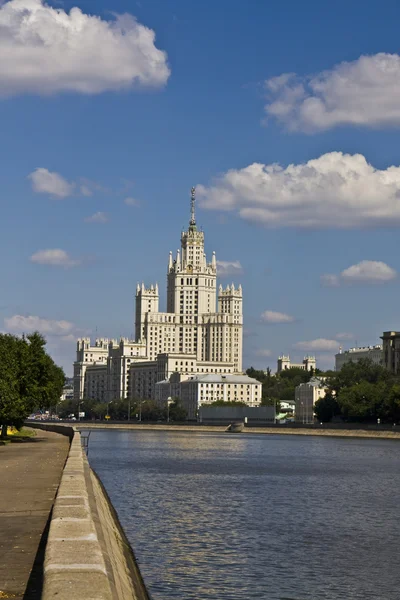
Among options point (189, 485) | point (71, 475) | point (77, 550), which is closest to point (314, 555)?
point (71, 475)

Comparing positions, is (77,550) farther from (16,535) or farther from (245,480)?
(245,480)

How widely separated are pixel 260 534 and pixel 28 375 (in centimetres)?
5651

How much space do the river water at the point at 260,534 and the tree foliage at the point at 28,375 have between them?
17672 millimetres

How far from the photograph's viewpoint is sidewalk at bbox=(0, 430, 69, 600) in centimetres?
1759

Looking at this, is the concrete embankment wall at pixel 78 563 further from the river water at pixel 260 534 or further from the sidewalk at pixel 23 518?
the river water at pixel 260 534

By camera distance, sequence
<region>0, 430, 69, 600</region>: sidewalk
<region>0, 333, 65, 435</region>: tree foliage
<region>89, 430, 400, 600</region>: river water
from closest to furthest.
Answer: <region>0, 430, 69, 600</region>: sidewalk < <region>89, 430, 400, 600</region>: river water < <region>0, 333, 65, 435</region>: tree foliage

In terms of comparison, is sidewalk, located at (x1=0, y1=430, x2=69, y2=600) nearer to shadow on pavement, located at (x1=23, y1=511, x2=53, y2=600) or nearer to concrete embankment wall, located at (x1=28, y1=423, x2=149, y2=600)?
shadow on pavement, located at (x1=23, y1=511, x2=53, y2=600)

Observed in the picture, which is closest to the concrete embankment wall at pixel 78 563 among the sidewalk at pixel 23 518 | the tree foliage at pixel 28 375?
the sidewalk at pixel 23 518

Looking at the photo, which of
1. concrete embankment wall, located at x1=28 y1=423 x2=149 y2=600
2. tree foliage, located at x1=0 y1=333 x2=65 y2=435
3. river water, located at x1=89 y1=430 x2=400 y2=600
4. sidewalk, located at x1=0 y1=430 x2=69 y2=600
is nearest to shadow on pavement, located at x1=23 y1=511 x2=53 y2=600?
sidewalk, located at x1=0 y1=430 x2=69 y2=600

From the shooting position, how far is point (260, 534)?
3366 cm

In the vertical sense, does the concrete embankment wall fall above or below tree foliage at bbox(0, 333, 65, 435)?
below

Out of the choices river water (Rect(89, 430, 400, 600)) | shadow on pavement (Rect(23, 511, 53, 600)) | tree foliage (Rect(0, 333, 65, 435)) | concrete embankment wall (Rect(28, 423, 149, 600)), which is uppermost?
tree foliage (Rect(0, 333, 65, 435))

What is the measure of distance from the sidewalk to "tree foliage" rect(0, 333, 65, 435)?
26323 mm

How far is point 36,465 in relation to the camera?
50.8 metres
